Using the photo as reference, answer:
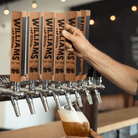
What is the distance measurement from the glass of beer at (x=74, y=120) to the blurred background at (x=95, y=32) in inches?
17.8

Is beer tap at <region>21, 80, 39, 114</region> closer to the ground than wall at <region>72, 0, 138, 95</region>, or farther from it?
closer to the ground

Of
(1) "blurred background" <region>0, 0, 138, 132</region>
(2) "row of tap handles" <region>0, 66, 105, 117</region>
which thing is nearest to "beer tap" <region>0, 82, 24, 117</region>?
(2) "row of tap handles" <region>0, 66, 105, 117</region>

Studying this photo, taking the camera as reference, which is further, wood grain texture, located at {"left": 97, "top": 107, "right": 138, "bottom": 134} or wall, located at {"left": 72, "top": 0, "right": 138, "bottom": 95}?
wall, located at {"left": 72, "top": 0, "right": 138, "bottom": 95}

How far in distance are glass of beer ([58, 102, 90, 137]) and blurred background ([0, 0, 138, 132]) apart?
0.45 m

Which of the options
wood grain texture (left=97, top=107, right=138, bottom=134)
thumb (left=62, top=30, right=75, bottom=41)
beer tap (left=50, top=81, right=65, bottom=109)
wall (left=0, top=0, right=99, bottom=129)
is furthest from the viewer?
wood grain texture (left=97, top=107, right=138, bottom=134)

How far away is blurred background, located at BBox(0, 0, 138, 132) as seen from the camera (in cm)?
144

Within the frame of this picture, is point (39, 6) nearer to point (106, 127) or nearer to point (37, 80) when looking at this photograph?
point (37, 80)

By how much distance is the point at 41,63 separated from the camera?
47.4 inches

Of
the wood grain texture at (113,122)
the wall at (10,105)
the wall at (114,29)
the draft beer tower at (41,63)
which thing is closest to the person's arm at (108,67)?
the draft beer tower at (41,63)

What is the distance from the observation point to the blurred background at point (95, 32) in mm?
1444

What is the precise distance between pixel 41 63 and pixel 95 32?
4.78ft

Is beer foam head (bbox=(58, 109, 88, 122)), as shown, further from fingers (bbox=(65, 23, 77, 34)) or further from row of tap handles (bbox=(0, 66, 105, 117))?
fingers (bbox=(65, 23, 77, 34))

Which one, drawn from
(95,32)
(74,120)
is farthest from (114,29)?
(74,120)

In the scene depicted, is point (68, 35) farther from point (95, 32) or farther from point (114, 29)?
point (114, 29)
